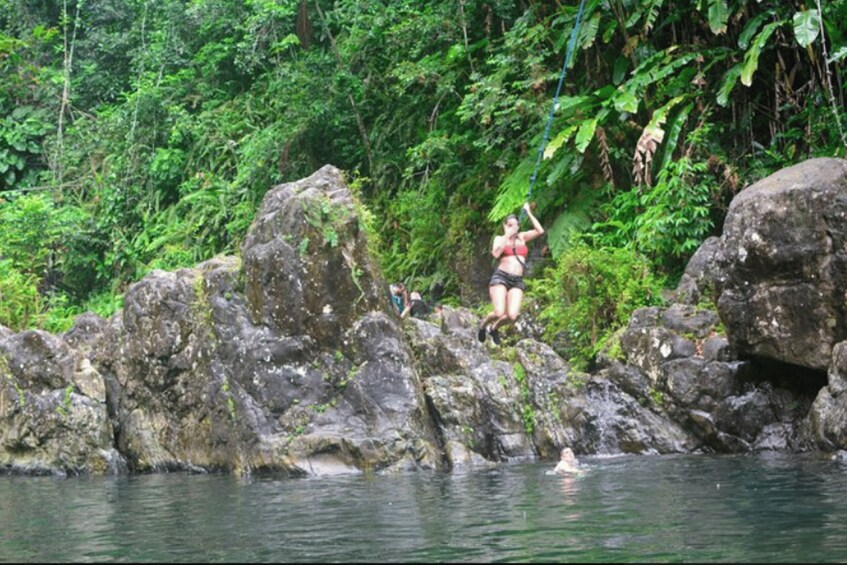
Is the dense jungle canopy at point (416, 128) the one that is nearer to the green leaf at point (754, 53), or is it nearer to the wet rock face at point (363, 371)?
the green leaf at point (754, 53)

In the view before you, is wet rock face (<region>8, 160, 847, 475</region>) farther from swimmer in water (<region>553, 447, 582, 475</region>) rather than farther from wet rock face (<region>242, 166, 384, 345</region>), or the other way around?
swimmer in water (<region>553, 447, 582, 475</region>)

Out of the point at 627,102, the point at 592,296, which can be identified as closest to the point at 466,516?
the point at 592,296

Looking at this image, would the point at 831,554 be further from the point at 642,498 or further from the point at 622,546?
the point at 642,498

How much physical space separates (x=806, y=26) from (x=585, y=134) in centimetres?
373

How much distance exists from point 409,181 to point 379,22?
11.8 ft

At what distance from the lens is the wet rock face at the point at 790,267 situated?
13547mm

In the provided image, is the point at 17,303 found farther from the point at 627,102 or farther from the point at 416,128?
the point at 627,102

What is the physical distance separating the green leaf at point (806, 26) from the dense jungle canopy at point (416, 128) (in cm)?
4

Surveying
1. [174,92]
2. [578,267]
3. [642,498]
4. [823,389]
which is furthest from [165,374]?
[174,92]

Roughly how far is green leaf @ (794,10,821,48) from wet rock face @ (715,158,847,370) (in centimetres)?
277

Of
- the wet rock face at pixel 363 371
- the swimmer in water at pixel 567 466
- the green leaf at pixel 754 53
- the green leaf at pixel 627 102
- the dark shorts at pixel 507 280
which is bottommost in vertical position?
the swimmer in water at pixel 567 466

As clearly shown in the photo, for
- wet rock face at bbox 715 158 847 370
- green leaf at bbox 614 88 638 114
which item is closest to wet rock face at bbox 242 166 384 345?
wet rock face at bbox 715 158 847 370

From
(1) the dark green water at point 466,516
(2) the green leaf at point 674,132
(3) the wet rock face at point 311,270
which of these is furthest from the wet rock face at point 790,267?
(3) the wet rock face at point 311,270

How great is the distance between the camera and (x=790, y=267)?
45.4ft
